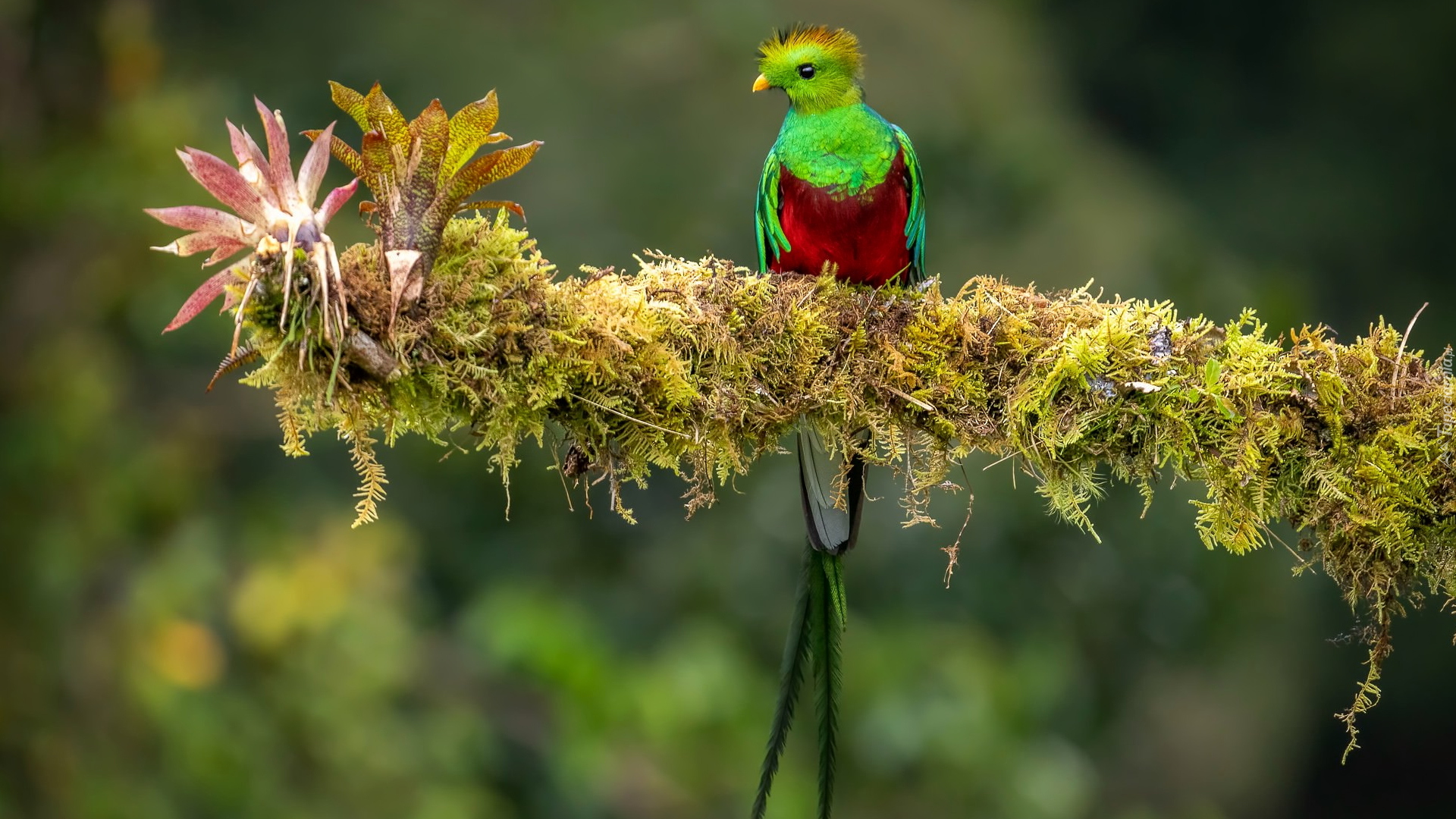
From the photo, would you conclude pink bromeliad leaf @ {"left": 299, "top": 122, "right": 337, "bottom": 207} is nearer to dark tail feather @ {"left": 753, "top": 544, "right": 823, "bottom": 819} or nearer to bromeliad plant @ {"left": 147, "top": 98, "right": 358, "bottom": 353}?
bromeliad plant @ {"left": 147, "top": 98, "right": 358, "bottom": 353}

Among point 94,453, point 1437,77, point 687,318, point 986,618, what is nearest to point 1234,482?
point 687,318

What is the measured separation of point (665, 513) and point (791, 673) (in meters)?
2.69

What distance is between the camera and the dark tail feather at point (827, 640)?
6.36 feet

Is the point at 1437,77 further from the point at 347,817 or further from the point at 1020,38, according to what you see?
the point at 347,817

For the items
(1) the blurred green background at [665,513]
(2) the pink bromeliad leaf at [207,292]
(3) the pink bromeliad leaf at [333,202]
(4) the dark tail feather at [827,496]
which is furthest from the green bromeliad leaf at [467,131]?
(1) the blurred green background at [665,513]

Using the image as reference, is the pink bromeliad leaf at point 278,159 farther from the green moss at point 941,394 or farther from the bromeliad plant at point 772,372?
the green moss at point 941,394

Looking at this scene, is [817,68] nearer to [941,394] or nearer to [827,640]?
[941,394]

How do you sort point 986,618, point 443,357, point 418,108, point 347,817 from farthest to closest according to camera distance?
point 418,108 → point 986,618 → point 347,817 → point 443,357

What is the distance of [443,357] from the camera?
1.52m

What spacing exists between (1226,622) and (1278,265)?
1.55 meters

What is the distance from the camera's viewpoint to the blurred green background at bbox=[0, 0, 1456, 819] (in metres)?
3.82

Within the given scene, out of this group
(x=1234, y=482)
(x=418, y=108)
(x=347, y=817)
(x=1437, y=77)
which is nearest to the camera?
(x=1234, y=482)

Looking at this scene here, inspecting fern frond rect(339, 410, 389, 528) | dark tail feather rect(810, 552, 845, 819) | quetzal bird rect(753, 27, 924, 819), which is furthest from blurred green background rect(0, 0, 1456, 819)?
fern frond rect(339, 410, 389, 528)

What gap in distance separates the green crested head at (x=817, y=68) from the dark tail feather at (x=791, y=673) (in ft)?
3.28
